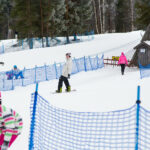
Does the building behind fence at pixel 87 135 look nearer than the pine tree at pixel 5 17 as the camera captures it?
Yes

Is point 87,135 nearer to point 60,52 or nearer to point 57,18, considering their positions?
point 60,52

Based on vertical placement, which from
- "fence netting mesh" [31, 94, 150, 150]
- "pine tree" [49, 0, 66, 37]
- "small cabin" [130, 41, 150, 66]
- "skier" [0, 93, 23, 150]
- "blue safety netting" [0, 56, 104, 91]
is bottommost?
"blue safety netting" [0, 56, 104, 91]

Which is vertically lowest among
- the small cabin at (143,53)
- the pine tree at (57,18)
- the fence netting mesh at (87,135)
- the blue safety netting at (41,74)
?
the blue safety netting at (41,74)

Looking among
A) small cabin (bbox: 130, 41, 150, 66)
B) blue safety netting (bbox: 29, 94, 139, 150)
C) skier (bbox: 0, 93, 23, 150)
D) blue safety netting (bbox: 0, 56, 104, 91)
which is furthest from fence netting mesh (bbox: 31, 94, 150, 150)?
small cabin (bbox: 130, 41, 150, 66)

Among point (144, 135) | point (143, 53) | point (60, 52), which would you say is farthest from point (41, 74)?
point (144, 135)

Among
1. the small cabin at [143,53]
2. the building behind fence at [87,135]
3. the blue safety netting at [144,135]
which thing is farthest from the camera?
the small cabin at [143,53]

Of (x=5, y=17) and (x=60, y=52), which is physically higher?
(x=5, y=17)

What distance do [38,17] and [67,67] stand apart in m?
23.7

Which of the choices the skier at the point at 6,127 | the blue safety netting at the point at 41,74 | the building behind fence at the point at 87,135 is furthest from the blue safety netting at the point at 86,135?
the blue safety netting at the point at 41,74

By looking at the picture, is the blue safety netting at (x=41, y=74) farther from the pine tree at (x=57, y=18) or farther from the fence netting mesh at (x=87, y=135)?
the pine tree at (x=57, y=18)

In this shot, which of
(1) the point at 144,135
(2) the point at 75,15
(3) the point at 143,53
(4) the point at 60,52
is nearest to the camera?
(1) the point at 144,135

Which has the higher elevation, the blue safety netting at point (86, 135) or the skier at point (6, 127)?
the skier at point (6, 127)

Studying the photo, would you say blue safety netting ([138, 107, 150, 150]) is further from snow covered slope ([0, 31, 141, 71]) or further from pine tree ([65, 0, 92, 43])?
pine tree ([65, 0, 92, 43])

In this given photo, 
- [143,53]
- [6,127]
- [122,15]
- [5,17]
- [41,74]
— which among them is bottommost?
[41,74]
